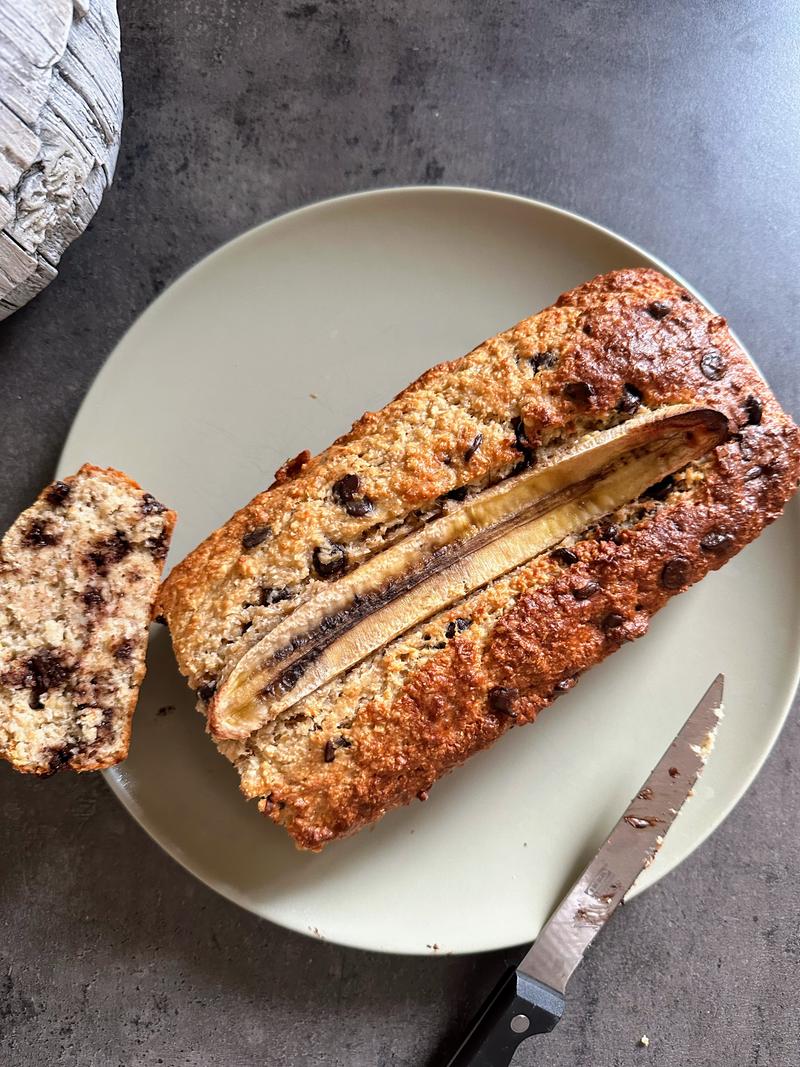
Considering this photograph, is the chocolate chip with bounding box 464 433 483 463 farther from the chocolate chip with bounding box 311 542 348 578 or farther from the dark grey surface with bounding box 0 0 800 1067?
the dark grey surface with bounding box 0 0 800 1067

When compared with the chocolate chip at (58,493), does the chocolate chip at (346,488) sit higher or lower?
higher

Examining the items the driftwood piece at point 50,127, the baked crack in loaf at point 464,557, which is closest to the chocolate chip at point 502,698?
the baked crack in loaf at point 464,557

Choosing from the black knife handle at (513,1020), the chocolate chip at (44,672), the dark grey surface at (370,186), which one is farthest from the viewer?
the dark grey surface at (370,186)

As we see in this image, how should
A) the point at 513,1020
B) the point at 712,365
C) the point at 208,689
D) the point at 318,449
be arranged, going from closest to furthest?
the point at 208,689 < the point at 712,365 < the point at 513,1020 < the point at 318,449

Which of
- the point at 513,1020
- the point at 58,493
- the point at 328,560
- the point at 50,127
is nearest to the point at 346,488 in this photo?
the point at 328,560

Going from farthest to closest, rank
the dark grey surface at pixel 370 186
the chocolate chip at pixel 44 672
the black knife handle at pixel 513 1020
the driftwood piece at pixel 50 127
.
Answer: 1. the dark grey surface at pixel 370 186
2. the black knife handle at pixel 513 1020
3. the chocolate chip at pixel 44 672
4. the driftwood piece at pixel 50 127

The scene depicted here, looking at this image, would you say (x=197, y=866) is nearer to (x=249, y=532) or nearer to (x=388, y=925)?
(x=388, y=925)

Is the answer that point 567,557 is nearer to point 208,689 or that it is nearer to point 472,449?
point 472,449

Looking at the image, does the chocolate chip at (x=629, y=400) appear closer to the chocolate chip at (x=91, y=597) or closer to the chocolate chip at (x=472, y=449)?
the chocolate chip at (x=472, y=449)
